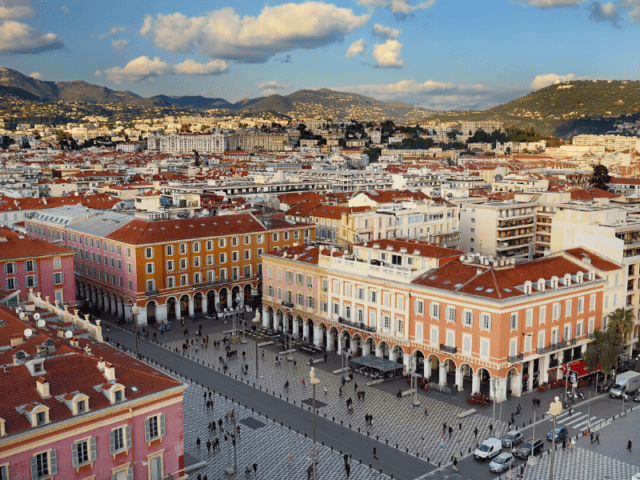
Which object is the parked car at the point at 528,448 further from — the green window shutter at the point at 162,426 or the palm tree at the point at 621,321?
the green window shutter at the point at 162,426

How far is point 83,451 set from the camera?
32156 millimetres

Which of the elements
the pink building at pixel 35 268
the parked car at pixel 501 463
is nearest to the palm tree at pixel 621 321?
the parked car at pixel 501 463

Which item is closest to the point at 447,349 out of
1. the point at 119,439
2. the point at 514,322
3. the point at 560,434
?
the point at 514,322

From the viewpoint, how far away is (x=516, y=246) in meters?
99.2

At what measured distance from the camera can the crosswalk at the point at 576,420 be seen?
1964 inches

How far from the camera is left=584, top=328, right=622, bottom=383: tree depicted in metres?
56.3

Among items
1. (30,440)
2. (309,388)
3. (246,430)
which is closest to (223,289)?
(309,388)

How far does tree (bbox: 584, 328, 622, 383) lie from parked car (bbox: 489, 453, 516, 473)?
17656mm

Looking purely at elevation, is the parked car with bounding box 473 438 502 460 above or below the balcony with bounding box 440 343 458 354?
below

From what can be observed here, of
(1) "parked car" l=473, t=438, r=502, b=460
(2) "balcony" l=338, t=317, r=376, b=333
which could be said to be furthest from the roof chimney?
(2) "balcony" l=338, t=317, r=376, b=333

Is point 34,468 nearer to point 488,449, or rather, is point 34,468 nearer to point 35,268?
point 488,449

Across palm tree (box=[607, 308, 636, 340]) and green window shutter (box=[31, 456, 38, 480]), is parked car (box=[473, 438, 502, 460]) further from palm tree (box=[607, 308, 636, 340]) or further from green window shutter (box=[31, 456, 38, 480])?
green window shutter (box=[31, 456, 38, 480])

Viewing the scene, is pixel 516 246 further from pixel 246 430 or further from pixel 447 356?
pixel 246 430

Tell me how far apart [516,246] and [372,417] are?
56162 mm
